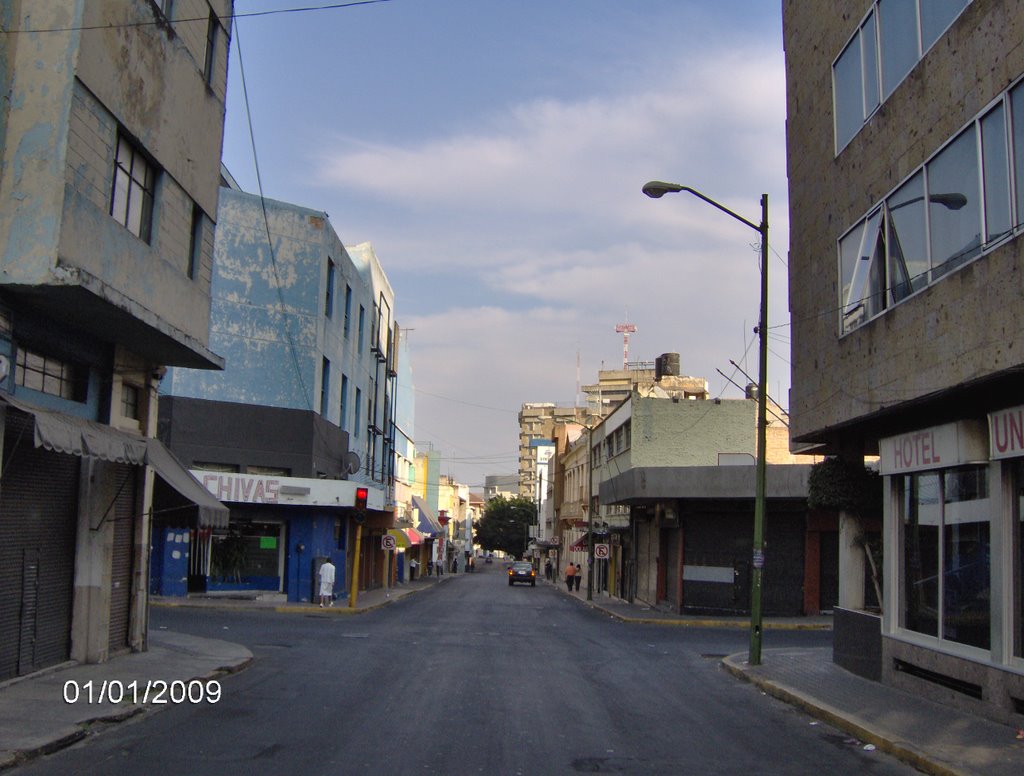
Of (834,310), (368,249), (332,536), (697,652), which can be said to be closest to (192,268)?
(834,310)

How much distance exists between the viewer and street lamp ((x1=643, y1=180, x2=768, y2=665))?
17.0 meters

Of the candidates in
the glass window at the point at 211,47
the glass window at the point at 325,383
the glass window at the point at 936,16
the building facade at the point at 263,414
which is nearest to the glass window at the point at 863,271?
the glass window at the point at 936,16

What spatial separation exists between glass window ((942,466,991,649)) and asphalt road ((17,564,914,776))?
97.6 inches

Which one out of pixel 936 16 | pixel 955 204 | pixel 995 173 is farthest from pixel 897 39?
pixel 995 173

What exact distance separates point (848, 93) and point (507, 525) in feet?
347

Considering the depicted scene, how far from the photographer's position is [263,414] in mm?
32781

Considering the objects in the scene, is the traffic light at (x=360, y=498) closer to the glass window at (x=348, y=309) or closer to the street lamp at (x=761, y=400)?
the street lamp at (x=761, y=400)

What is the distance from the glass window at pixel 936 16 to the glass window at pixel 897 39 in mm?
252

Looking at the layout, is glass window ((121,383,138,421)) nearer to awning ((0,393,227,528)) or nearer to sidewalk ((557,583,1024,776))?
awning ((0,393,227,528))

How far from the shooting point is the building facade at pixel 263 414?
31.8m

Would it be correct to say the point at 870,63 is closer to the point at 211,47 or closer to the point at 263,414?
the point at 211,47

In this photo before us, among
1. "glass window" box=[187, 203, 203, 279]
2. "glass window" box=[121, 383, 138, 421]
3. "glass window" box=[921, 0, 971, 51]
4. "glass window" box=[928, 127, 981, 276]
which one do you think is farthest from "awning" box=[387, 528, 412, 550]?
"glass window" box=[921, 0, 971, 51]

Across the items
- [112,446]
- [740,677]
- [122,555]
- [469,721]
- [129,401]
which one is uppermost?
[129,401]

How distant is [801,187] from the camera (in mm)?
17734
